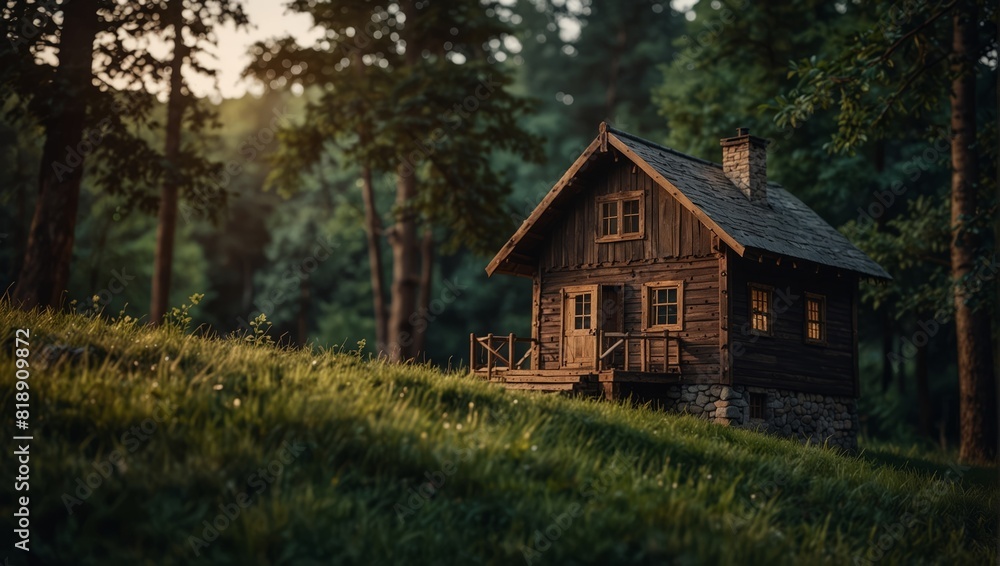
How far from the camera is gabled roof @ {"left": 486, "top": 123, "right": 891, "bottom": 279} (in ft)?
69.8

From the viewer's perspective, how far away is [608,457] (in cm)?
1229

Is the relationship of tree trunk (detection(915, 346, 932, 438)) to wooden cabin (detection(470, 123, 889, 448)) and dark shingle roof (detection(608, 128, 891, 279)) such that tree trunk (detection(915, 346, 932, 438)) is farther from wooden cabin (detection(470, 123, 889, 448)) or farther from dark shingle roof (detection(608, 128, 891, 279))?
dark shingle roof (detection(608, 128, 891, 279))

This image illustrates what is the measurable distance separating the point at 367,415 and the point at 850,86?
13.6 m

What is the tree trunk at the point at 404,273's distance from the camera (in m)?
29.2

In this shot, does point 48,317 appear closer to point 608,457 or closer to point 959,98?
point 608,457

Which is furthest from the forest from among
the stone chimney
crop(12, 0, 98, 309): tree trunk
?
the stone chimney

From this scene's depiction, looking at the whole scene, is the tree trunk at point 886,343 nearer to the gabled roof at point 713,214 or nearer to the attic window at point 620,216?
the gabled roof at point 713,214

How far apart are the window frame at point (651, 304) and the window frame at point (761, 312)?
5.02 feet

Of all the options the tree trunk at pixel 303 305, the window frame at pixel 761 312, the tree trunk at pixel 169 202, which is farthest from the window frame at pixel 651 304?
the tree trunk at pixel 303 305

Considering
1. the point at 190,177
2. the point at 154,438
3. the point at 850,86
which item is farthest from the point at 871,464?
the point at 190,177

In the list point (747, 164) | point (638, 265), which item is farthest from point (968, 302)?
point (638, 265)

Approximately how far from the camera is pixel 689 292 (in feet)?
73.2

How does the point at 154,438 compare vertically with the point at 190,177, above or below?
below

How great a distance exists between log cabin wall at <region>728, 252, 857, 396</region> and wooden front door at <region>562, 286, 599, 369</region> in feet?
11.5
